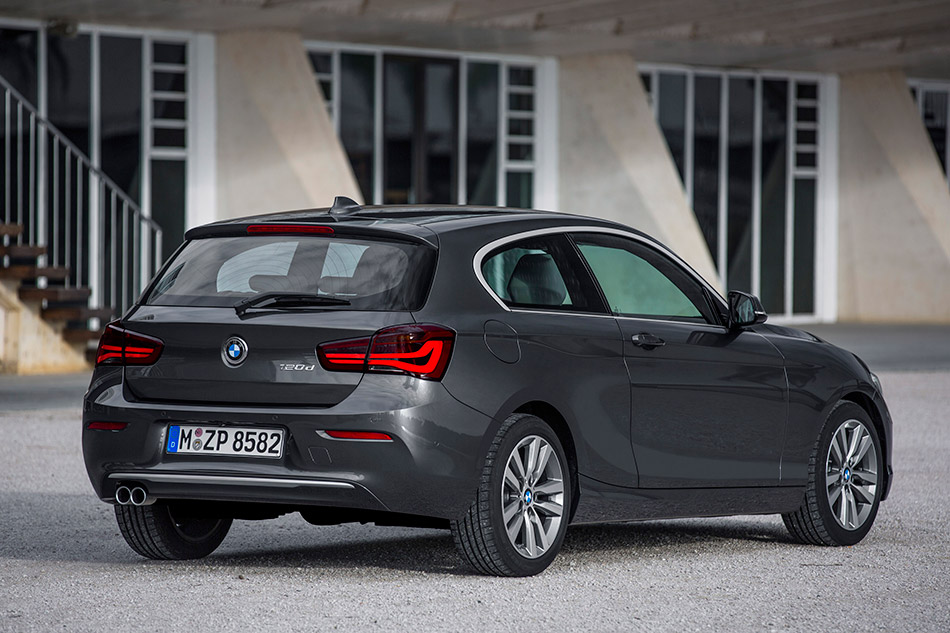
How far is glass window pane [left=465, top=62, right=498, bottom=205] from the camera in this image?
27.3 meters

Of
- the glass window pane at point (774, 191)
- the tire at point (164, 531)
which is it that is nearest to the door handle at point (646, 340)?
the tire at point (164, 531)

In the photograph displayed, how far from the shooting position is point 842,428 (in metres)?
7.89

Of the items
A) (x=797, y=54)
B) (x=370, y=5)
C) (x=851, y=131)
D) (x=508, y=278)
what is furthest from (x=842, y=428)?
(x=851, y=131)

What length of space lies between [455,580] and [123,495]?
4.35 feet

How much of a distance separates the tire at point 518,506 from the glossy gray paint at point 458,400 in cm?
8

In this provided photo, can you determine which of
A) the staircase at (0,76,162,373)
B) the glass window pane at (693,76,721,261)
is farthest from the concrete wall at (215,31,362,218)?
the glass window pane at (693,76,721,261)

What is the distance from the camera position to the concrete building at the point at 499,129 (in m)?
22.2

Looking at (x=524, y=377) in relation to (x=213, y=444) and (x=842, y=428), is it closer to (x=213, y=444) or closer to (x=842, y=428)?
(x=213, y=444)

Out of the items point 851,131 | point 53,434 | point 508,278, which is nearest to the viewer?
point 508,278

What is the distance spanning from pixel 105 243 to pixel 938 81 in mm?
18374

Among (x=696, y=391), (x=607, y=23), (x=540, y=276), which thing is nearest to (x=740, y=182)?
(x=607, y=23)

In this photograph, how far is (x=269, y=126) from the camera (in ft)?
76.8

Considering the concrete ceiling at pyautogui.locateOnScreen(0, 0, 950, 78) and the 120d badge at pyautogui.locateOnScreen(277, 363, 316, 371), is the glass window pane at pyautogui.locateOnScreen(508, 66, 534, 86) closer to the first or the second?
the concrete ceiling at pyautogui.locateOnScreen(0, 0, 950, 78)

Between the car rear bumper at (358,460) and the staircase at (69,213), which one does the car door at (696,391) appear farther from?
the staircase at (69,213)
